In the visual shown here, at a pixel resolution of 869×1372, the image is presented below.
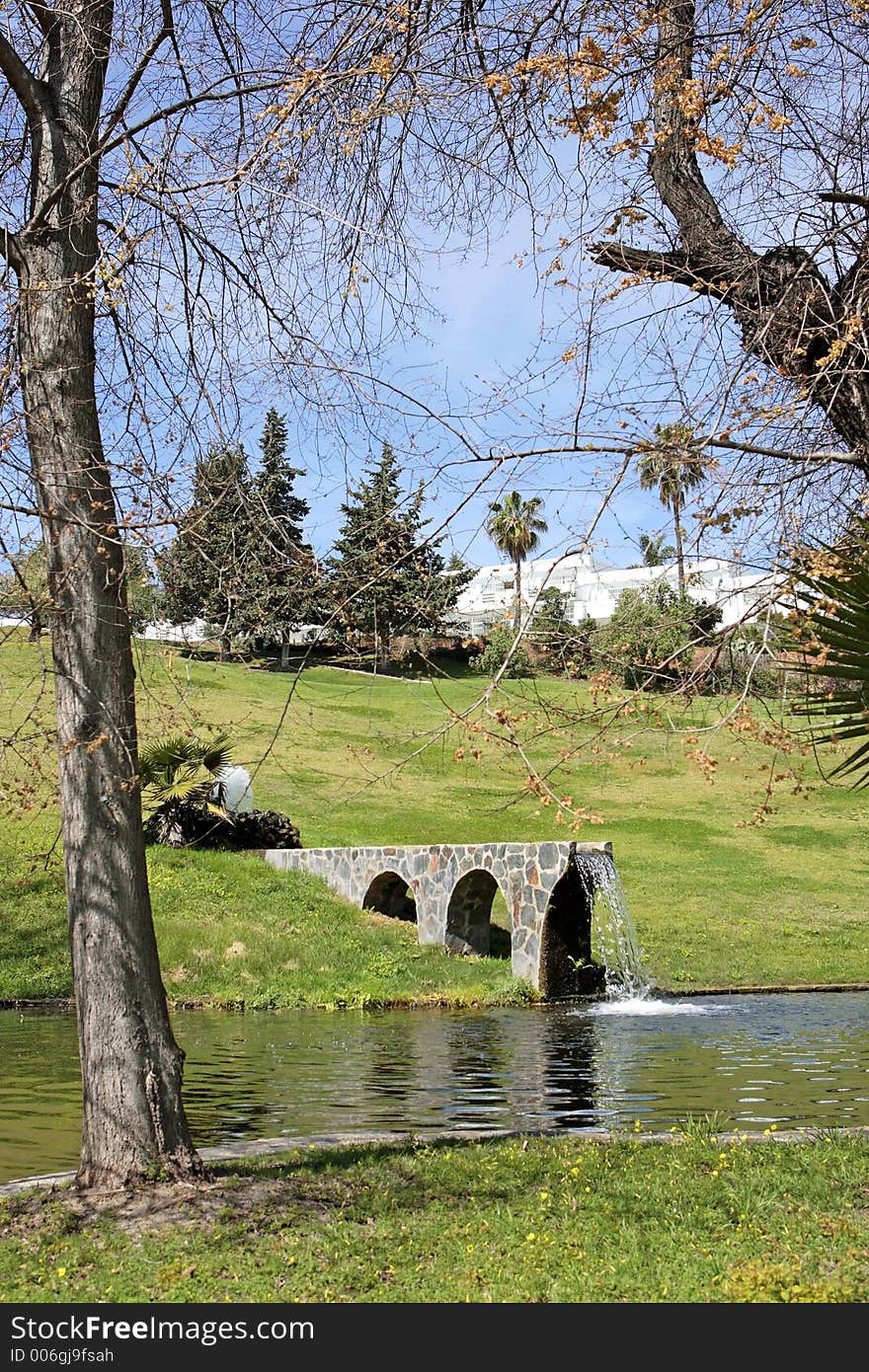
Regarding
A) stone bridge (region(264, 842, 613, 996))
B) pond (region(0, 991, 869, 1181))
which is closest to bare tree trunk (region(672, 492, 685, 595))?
pond (region(0, 991, 869, 1181))

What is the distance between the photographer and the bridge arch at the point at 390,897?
20.0 m

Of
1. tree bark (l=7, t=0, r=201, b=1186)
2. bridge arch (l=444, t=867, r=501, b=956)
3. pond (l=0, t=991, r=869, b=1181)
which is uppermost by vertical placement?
tree bark (l=7, t=0, r=201, b=1186)

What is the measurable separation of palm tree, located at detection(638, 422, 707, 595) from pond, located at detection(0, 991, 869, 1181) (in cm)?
415

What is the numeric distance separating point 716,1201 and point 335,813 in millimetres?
23897

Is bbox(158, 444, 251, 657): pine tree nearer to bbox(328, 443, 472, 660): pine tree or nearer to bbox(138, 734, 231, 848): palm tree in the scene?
bbox(328, 443, 472, 660): pine tree

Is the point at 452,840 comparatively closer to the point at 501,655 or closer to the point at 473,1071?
the point at 473,1071

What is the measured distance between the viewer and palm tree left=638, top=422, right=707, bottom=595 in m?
5.18

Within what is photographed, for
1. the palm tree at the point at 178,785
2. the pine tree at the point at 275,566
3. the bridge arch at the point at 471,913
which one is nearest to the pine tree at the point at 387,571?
the pine tree at the point at 275,566

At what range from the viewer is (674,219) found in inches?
250

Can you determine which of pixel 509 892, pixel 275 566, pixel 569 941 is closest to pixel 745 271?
pixel 275 566

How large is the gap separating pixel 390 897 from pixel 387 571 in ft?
52.4

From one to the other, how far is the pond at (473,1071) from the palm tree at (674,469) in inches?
163
